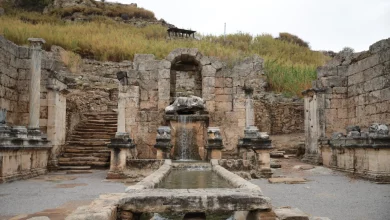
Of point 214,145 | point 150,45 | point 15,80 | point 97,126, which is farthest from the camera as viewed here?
point 150,45

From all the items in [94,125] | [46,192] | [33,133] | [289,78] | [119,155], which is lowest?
[46,192]

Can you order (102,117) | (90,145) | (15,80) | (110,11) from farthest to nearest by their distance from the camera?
(110,11), (102,117), (90,145), (15,80)

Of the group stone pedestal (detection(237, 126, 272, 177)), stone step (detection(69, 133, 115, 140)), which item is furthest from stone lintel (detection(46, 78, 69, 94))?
stone pedestal (detection(237, 126, 272, 177))

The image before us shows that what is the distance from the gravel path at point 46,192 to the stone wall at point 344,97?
788 cm

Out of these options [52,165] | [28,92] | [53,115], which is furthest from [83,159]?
[28,92]

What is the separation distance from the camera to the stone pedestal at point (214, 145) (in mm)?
9422

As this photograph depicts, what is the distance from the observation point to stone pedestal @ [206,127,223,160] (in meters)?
9.42

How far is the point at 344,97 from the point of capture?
40.9 feet

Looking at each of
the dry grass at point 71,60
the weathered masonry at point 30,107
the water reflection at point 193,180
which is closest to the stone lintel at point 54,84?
the weathered masonry at point 30,107

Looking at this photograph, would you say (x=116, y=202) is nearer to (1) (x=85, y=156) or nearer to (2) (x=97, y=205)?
(2) (x=97, y=205)

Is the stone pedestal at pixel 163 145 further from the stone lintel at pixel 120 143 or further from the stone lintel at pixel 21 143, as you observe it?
the stone lintel at pixel 21 143

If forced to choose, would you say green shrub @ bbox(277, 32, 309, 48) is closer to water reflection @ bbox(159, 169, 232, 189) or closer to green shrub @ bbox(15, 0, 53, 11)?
green shrub @ bbox(15, 0, 53, 11)

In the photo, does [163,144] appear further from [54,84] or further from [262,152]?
[54,84]

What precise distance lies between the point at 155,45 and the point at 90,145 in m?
11.7
